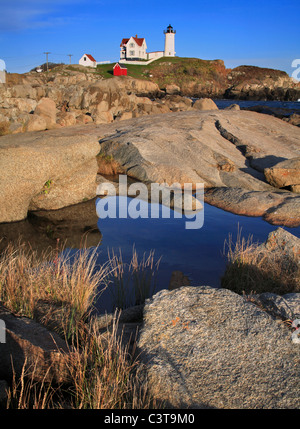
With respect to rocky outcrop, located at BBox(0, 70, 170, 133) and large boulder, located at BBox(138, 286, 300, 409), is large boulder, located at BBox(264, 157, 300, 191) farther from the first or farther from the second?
rocky outcrop, located at BBox(0, 70, 170, 133)

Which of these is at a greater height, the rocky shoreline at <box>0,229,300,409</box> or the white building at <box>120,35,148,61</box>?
the white building at <box>120,35,148,61</box>

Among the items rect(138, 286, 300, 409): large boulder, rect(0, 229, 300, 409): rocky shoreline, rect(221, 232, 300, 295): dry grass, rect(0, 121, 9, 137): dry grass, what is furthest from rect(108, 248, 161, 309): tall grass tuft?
rect(0, 121, 9, 137): dry grass

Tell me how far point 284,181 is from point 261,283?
6.95 metres

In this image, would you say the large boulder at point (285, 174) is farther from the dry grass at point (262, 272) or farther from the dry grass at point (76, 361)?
the dry grass at point (76, 361)

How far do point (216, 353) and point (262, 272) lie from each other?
3108 mm

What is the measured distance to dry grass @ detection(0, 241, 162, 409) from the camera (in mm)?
3141

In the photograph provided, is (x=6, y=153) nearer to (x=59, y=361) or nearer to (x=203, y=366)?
(x=59, y=361)

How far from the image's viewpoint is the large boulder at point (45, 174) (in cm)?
935

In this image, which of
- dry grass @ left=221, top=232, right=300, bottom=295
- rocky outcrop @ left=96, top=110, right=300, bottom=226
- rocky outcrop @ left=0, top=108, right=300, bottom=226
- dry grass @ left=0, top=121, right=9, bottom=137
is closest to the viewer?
dry grass @ left=221, top=232, right=300, bottom=295

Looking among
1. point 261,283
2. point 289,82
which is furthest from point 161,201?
point 289,82

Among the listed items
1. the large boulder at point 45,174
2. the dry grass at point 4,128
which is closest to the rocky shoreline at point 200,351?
the large boulder at point 45,174

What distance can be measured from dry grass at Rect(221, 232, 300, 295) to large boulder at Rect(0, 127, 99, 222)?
560cm

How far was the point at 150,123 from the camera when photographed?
1697 centimetres

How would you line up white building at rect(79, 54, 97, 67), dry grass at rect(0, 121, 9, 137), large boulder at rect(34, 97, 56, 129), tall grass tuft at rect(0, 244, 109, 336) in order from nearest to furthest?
1. tall grass tuft at rect(0, 244, 109, 336)
2. dry grass at rect(0, 121, 9, 137)
3. large boulder at rect(34, 97, 56, 129)
4. white building at rect(79, 54, 97, 67)
